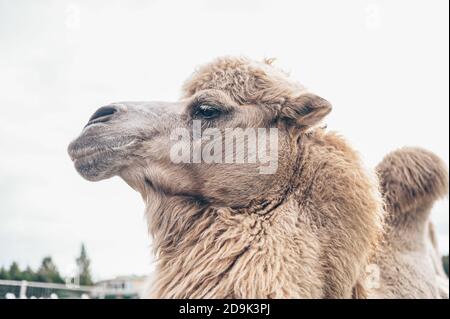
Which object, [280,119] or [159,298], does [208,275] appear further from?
[280,119]

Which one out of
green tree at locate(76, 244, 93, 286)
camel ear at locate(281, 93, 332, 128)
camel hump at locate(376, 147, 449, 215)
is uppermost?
camel ear at locate(281, 93, 332, 128)

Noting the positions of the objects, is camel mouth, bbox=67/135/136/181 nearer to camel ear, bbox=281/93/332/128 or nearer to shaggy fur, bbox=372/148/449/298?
camel ear, bbox=281/93/332/128

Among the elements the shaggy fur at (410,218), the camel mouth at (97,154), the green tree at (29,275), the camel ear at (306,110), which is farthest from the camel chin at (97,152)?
the green tree at (29,275)

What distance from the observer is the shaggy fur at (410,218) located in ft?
10.1

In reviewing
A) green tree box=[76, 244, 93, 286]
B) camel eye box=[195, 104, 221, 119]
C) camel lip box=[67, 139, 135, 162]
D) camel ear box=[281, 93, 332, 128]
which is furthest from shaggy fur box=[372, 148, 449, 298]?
green tree box=[76, 244, 93, 286]

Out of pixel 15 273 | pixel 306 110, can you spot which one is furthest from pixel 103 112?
pixel 15 273

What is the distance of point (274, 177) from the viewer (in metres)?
2.06

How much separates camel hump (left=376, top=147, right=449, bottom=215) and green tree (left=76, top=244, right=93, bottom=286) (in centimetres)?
1973

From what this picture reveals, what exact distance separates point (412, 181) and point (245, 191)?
5.68 feet

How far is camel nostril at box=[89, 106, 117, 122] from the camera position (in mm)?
2164

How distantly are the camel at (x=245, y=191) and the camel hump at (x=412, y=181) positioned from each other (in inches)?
47.8

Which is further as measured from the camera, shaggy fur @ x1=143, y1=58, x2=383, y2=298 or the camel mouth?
the camel mouth

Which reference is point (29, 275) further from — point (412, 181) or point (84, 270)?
point (412, 181)
